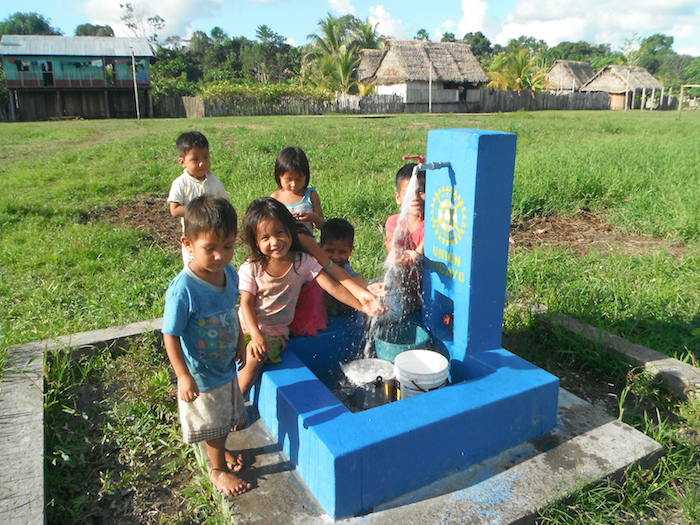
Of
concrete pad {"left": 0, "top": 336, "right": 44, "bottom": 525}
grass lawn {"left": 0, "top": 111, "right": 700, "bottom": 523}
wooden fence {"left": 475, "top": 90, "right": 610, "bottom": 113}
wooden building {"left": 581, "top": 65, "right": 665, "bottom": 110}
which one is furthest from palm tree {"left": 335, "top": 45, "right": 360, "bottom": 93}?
concrete pad {"left": 0, "top": 336, "right": 44, "bottom": 525}

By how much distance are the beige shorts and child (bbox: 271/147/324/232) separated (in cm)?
130

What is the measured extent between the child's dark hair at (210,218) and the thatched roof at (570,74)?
2027 inches

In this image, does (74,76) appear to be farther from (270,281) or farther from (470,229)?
(470,229)

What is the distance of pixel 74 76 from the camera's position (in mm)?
28438

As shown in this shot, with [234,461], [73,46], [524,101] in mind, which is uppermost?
[73,46]

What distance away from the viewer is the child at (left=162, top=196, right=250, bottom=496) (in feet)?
6.45

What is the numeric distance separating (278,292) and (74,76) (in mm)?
31183

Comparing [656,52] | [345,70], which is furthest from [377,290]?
[656,52]

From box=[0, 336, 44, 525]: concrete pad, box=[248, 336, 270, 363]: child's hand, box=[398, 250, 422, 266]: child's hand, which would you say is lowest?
box=[0, 336, 44, 525]: concrete pad

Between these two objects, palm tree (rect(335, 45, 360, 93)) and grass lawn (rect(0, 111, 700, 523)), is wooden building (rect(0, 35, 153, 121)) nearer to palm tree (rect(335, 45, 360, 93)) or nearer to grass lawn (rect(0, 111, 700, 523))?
palm tree (rect(335, 45, 360, 93))

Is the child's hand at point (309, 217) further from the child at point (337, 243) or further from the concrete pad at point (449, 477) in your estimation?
the concrete pad at point (449, 477)

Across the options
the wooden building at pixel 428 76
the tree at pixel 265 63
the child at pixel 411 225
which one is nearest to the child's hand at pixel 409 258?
the child at pixel 411 225

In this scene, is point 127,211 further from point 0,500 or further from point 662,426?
point 662,426

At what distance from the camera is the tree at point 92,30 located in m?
72.0
